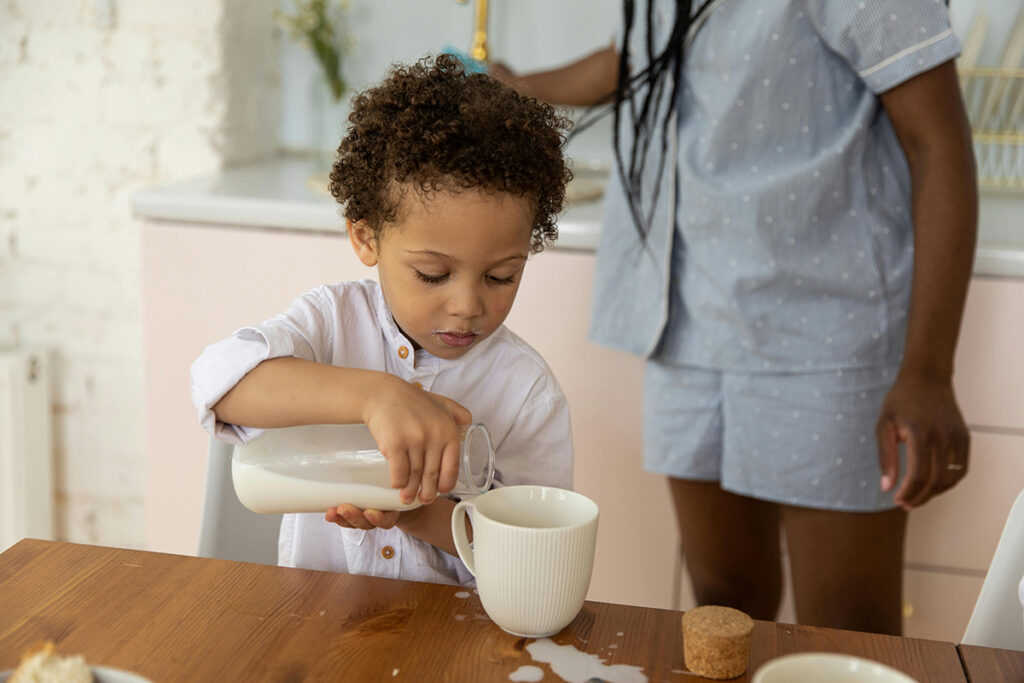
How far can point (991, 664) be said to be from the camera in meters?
0.69

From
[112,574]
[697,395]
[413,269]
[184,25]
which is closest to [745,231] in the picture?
[697,395]

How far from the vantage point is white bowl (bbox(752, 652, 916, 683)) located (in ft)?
1.64

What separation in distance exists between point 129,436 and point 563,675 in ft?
5.21

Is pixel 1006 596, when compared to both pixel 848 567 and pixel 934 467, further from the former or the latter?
pixel 848 567

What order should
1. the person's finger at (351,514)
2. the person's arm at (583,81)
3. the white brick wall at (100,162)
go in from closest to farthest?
the person's finger at (351,514) → the person's arm at (583,81) → the white brick wall at (100,162)

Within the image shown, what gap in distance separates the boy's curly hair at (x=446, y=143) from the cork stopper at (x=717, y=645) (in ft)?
1.21

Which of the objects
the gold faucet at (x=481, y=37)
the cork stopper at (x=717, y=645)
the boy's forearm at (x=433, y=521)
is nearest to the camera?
the cork stopper at (x=717, y=645)

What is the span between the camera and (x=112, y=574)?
0.76 meters

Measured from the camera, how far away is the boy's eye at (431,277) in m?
0.82

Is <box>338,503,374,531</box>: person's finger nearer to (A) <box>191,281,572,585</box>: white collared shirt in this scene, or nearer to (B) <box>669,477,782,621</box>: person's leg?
(A) <box>191,281,572,585</box>: white collared shirt

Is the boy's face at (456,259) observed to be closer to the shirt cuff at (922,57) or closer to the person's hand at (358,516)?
the person's hand at (358,516)

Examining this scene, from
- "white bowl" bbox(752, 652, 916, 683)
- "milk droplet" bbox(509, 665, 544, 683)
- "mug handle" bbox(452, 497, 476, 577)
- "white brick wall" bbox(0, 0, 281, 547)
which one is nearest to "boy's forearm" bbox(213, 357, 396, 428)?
"mug handle" bbox(452, 497, 476, 577)

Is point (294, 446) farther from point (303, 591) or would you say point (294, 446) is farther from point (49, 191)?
point (49, 191)

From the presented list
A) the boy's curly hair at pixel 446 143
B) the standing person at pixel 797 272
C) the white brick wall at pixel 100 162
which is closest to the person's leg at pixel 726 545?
the standing person at pixel 797 272
